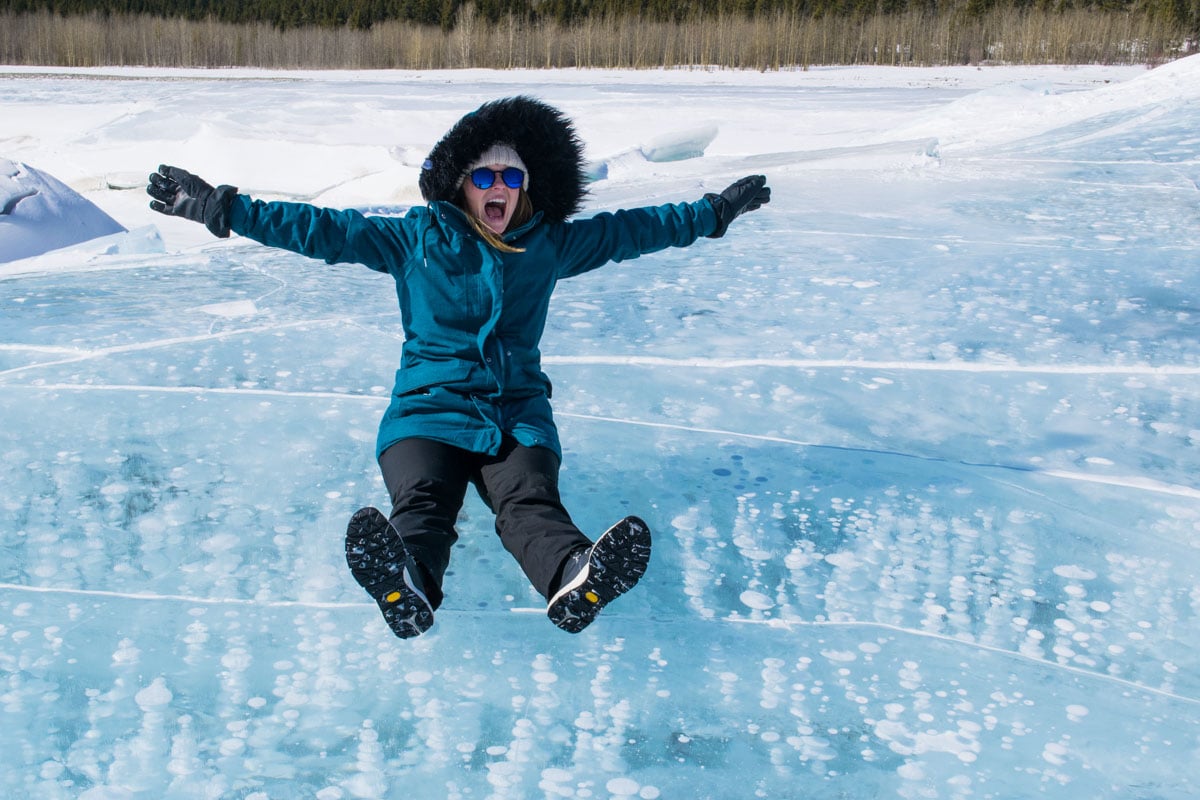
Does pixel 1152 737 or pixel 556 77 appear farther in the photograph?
pixel 556 77

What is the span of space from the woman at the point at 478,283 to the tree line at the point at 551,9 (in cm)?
1416

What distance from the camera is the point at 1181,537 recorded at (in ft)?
6.90

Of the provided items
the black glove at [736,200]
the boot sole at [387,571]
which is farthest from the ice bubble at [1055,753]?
the black glove at [736,200]

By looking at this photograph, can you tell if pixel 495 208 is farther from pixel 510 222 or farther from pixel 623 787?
pixel 623 787

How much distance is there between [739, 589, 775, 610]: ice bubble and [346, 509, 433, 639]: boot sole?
535 millimetres

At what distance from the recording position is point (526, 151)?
2145 millimetres

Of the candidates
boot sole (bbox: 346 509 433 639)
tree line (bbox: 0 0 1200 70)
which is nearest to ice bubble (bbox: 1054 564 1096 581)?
boot sole (bbox: 346 509 433 639)

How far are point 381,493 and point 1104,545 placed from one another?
1.34m

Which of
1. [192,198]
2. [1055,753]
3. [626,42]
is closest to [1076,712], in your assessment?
[1055,753]

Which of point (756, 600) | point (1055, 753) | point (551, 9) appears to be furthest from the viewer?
point (551, 9)

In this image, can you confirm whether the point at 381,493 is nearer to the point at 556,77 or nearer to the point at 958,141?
the point at 958,141

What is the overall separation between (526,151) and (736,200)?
47cm

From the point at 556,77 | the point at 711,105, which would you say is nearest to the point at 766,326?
the point at 711,105

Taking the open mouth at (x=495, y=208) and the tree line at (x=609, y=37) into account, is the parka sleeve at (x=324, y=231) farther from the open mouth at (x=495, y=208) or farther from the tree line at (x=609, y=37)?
the tree line at (x=609, y=37)
